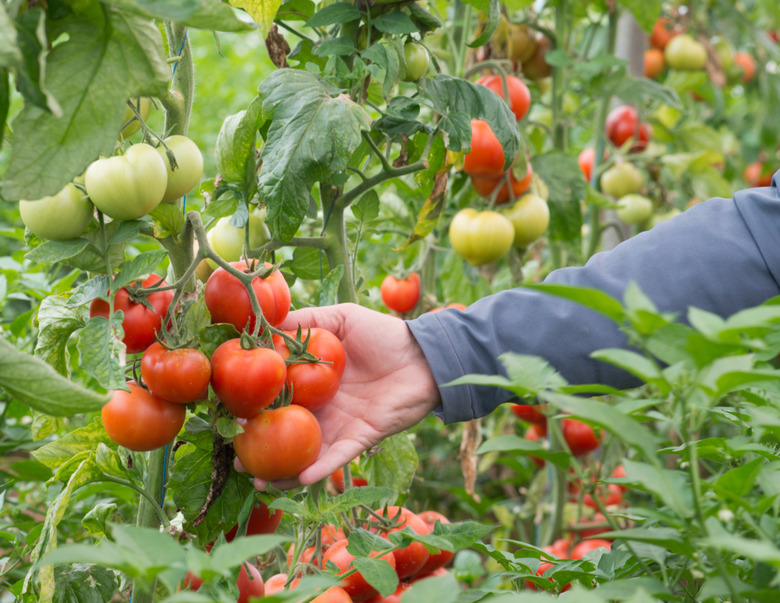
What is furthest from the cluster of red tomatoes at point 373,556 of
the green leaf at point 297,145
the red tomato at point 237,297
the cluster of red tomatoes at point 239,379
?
the green leaf at point 297,145

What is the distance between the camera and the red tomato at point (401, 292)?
4.39 feet

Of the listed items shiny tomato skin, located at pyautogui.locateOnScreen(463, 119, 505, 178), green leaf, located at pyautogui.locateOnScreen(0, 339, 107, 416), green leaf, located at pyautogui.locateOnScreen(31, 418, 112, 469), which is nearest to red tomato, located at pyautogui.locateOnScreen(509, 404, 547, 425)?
shiny tomato skin, located at pyautogui.locateOnScreen(463, 119, 505, 178)

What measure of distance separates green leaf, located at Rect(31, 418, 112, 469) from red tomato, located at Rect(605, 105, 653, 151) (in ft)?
4.79

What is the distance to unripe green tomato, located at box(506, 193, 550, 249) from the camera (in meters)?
1.33

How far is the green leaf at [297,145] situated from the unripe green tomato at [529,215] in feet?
1.98

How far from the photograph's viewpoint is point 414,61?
0.90 m

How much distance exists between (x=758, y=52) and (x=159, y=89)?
10.3ft

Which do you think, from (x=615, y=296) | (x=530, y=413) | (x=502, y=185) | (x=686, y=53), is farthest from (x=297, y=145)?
(x=686, y=53)

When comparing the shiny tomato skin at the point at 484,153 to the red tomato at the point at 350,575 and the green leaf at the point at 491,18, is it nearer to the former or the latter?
the green leaf at the point at 491,18

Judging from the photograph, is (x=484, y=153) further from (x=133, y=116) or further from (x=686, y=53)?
(x=686, y=53)

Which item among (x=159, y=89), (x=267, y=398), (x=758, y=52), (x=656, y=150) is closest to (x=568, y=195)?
(x=656, y=150)

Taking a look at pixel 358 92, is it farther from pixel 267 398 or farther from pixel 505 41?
pixel 505 41

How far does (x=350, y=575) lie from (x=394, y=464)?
0.83ft

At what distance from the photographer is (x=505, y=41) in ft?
4.81
